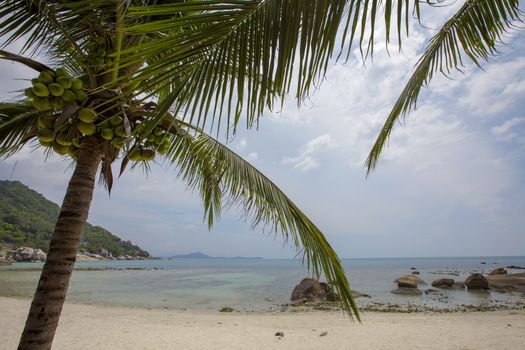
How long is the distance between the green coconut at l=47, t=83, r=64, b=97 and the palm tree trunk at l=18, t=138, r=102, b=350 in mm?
500

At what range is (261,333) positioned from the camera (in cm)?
871

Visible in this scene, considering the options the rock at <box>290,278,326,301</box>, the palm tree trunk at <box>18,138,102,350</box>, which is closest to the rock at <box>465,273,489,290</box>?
the rock at <box>290,278,326,301</box>

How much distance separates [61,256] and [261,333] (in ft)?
23.6

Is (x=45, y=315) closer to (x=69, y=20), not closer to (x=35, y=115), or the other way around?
(x=35, y=115)

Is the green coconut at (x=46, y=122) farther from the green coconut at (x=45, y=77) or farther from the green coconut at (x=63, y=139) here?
the green coconut at (x=45, y=77)

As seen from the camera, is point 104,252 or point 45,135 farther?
point 104,252

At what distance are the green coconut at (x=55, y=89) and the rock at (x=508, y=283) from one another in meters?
27.7

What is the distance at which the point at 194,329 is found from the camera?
9070 millimetres

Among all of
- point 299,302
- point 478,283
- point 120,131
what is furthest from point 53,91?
point 478,283

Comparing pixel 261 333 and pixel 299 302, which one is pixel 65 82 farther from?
pixel 299 302

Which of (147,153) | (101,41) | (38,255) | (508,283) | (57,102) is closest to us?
(57,102)

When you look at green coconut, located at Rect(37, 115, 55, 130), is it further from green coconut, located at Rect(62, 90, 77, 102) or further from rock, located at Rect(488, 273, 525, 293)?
rock, located at Rect(488, 273, 525, 293)

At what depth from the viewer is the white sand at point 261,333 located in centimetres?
728

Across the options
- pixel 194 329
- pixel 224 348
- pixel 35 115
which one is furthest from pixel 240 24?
pixel 194 329
